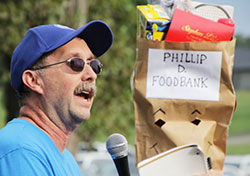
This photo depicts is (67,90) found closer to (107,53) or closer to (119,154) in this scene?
(119,154)

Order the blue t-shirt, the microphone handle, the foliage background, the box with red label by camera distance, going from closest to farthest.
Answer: the blue t-shirt, the microphone handle, the box with red label, the foliage background

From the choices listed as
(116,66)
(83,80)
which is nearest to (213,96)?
(83,80)

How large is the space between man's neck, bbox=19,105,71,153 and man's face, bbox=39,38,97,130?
0.03 meters

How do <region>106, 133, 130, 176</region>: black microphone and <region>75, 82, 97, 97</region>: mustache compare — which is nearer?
<region>106, 133, 130, 176</region>: black microphone

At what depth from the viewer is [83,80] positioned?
7.08 feet

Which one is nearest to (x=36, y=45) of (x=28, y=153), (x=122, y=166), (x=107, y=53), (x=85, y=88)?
(x=85, y=88)

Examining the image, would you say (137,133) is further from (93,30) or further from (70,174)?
(93,30)

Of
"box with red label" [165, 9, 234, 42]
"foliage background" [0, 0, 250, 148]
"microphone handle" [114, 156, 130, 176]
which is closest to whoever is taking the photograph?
"microphone handle" [114, 156, 130, 176]

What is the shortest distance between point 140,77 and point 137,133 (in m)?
0.28

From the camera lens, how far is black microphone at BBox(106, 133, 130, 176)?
6.40 ft

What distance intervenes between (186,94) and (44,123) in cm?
71

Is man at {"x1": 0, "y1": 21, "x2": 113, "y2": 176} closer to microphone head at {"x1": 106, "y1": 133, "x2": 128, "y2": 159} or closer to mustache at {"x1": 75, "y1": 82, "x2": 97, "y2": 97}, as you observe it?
mustache at {"x1": 75, "y1": 82, "x2": 97, "y2": 97}

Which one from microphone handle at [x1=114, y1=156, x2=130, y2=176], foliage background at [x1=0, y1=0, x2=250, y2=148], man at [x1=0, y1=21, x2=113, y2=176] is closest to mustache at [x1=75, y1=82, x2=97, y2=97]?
man at [x1=0, y1=21, x2=113, y2=176]

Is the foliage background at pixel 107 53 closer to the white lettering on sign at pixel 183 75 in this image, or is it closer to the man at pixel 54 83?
the man at pixel 54 83
